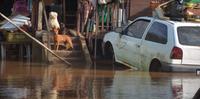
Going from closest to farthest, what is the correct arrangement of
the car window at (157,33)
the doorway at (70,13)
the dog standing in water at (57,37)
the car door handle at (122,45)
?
the car window at (157,33), the car door handle at (122,45), the dog standing in water at (57,37), the doorway at (70,13)

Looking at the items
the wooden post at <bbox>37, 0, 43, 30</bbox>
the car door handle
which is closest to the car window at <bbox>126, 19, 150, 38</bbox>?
the car door handle

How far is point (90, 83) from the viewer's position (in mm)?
12250

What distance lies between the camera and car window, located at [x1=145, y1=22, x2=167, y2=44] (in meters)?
14.2

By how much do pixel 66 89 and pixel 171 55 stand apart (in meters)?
3.39

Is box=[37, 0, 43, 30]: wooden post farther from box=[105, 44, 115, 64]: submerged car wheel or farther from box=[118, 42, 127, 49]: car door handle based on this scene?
box=[118, 42, 127, 49]: car door handle

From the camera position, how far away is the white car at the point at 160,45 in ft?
45.3

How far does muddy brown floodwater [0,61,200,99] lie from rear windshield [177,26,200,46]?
732mm

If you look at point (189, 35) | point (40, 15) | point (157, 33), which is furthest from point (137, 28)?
point (40, 15)

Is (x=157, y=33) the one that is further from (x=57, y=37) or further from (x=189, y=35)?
(x=57, y=37)

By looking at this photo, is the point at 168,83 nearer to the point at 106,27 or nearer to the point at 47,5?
the point at 106,27

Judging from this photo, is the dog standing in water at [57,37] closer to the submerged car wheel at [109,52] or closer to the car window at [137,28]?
the submerged car wheel at [109,52]

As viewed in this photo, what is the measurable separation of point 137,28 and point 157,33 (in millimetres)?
1093

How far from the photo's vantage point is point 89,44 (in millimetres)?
18531

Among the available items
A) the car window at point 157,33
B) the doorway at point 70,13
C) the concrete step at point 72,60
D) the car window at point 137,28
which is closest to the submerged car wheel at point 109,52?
the concrete step at point 72,60
